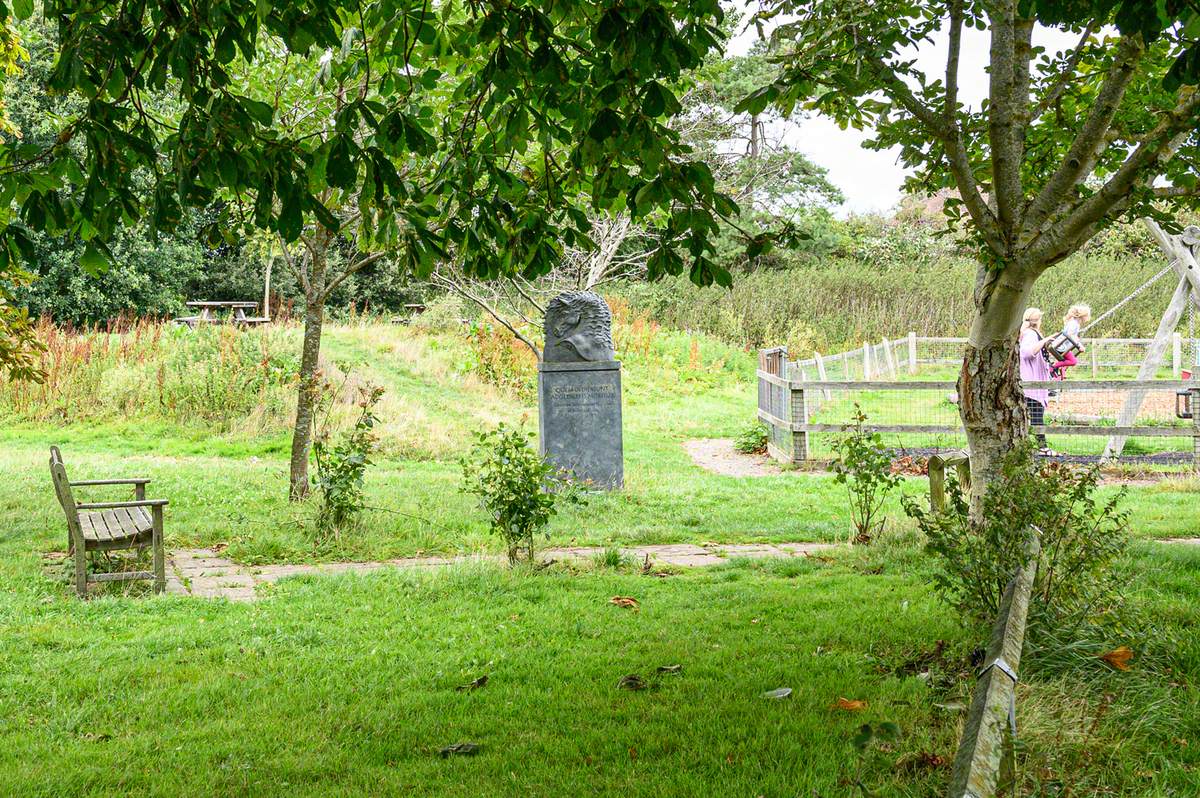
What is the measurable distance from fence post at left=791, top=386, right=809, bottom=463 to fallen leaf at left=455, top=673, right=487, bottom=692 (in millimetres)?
9538

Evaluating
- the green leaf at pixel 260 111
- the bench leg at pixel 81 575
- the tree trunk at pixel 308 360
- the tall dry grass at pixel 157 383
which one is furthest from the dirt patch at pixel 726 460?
the green leaf at pixel 260 111

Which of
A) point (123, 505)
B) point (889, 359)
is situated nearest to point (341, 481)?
point (123, 505)

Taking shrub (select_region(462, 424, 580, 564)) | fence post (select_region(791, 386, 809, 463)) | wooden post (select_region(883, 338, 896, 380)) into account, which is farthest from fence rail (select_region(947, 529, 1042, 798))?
wooden post (select_region(883, 338, 896, 380))

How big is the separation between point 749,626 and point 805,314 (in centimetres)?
2430

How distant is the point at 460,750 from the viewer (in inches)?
150

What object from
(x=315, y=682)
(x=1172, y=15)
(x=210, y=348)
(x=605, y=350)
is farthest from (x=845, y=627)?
(x=210, y=348)

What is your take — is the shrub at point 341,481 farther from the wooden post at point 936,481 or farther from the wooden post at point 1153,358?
the wooden post at point 1153,358

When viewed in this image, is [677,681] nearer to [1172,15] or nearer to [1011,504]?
[1011,504]

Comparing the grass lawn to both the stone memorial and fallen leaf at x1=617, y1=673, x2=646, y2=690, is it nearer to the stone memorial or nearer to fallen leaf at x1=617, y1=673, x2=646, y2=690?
fallen leaf at x1=617, y1=673, x2=646, y2=690

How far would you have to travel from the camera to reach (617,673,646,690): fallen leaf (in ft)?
14.7

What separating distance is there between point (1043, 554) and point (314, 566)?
17.4ft

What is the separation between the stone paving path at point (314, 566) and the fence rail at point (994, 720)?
4.64 meters

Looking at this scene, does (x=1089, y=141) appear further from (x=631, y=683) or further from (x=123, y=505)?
(x=123, y=505)

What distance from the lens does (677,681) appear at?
14.9 ft
